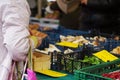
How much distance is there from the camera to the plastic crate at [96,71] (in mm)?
1711

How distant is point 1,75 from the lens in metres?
1.94

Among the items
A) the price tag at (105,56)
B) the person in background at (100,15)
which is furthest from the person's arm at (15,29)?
the person in background at (100,15)

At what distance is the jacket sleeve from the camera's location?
180 cm

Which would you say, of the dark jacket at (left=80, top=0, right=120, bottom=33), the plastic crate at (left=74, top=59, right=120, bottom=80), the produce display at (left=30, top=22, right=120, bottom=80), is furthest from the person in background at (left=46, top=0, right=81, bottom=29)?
the plastic crate at (left=74, top=59, right=120, bottom=80)

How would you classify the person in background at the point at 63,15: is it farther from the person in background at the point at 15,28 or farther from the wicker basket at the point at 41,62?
the person in background at the point at 15,28

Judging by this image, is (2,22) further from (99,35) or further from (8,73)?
(99,35)

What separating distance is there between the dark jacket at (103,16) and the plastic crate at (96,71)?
137 cm

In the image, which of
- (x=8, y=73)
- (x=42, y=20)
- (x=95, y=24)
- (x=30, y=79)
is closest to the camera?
(x=30, y=79)

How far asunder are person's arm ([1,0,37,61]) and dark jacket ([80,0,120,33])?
1555mm

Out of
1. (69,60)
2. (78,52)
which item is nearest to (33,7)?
(78,52)

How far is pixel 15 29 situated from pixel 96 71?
1.72 ft

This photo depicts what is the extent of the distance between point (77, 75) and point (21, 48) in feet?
Result: 1.17

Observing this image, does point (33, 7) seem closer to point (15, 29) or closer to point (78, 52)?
point (78, 52)

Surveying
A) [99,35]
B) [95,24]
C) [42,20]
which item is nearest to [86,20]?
[95,24]
